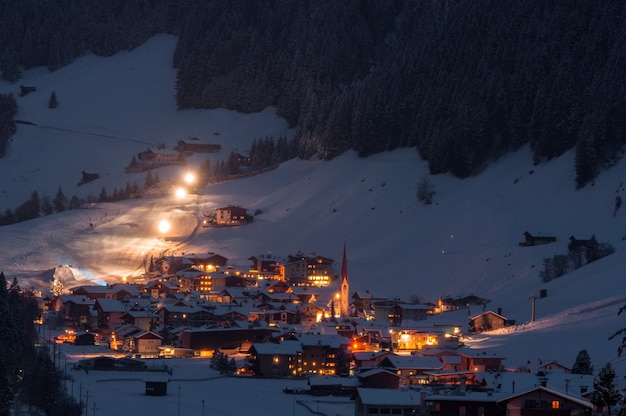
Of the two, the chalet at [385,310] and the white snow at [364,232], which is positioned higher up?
the white snow at [364,232]

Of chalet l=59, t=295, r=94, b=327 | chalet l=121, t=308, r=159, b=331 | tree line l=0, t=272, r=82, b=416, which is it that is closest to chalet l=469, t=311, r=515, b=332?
chalet l=121, t=308, r=159, b=331

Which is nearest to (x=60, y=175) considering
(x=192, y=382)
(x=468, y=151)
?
(x=468, y=151)

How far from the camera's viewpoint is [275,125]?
13475 centimetres

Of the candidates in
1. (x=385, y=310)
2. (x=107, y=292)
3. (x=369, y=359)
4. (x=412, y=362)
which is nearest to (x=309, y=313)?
(x=385, y=310)

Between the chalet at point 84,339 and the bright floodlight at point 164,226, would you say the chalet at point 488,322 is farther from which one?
the bright floodlight at point 164,226

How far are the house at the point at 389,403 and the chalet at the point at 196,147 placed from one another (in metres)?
89.5

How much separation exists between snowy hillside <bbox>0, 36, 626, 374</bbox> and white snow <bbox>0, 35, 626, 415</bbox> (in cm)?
14

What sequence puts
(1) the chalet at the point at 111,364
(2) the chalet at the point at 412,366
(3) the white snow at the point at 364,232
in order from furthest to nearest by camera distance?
(1) the chalet at the point at 111,364 < (3) the white snow at the point at 364,232 < (2) the chalet at the point at 412,366

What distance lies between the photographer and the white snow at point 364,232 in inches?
2248

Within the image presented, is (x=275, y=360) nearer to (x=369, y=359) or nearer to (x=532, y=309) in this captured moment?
(x=369, y=359)

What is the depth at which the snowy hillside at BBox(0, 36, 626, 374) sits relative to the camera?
64000 mm

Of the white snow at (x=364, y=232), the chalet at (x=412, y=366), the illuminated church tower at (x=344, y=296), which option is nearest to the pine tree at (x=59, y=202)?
the white snow at (x=364, y=232)

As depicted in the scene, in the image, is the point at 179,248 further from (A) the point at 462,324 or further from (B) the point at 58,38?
(B) the point at 58,38

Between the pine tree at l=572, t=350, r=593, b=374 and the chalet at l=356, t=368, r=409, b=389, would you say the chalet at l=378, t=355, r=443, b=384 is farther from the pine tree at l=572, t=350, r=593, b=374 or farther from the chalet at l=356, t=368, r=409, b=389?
the pine tree at l=572, t=350, r=593, b=374
